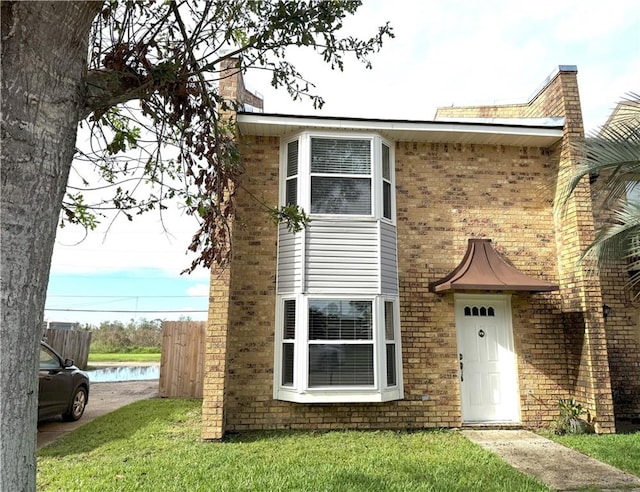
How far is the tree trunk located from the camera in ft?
6.79

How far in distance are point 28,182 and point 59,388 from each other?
24.4ft

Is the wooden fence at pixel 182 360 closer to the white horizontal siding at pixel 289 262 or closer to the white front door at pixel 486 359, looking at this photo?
the white horizontal siding at pixel 289 262

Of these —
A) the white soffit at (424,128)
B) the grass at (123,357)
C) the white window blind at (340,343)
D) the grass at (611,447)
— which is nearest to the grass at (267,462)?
the white window blind at (340,343)

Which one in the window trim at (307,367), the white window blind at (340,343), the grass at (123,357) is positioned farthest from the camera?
the grass at (123,357)

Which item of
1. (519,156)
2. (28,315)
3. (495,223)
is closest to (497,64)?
(519,156)

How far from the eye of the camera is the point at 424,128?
8211mm

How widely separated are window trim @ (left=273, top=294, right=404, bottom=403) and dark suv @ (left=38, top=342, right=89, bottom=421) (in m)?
4.03

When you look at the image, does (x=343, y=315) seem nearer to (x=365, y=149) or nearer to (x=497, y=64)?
(x=365, y=149)

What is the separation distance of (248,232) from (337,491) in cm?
471

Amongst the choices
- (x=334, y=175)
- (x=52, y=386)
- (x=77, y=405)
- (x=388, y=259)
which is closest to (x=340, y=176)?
(x=334, y=175)

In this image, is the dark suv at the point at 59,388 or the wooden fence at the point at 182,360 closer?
the dark suv at the point at 59,388

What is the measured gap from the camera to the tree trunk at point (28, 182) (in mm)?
2070

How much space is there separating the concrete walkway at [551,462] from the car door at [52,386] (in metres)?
7.28

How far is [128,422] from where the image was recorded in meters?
8.20
